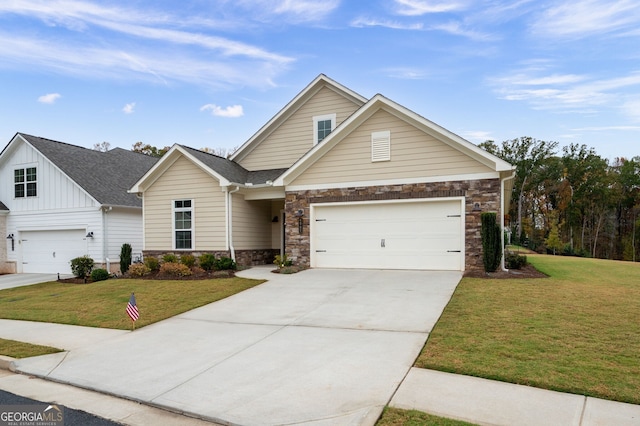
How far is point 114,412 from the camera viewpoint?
4.65m

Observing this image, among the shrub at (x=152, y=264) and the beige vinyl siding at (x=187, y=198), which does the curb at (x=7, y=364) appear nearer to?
the shrub at (x=152, y=264)

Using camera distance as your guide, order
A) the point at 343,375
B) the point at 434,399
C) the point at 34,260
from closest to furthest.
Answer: the point at 434,399, the point at 343,375, the point at 34,260

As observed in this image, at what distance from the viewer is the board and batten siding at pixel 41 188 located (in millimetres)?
18797

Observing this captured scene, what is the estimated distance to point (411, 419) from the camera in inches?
157

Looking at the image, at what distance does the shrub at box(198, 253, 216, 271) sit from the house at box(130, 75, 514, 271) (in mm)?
672

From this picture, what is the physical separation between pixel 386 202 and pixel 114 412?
1045cm

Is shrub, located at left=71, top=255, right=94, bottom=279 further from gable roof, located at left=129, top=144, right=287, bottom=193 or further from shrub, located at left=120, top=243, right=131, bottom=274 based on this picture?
gable roof, located at left=129, top=144, right=287, bottom=193

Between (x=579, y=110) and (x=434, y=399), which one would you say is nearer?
(x=434, y=399)

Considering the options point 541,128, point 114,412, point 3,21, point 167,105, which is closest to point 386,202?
point 114,412

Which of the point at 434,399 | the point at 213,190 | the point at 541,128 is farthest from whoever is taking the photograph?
the point at 541,128

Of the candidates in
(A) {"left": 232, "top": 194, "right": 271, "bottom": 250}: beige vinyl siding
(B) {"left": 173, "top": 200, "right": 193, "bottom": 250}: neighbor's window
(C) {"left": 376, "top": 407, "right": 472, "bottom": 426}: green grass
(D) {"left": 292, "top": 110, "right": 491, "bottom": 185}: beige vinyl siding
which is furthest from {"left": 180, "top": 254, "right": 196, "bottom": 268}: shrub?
(C) {"left": 376, "top": 407, "right": 472, "bottom": 426}: green grass

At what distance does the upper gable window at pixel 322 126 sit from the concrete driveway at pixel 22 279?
41.8 feet

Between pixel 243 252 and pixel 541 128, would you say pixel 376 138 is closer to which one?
pixel 243 252

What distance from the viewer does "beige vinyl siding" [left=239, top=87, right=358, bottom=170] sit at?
17.8m
